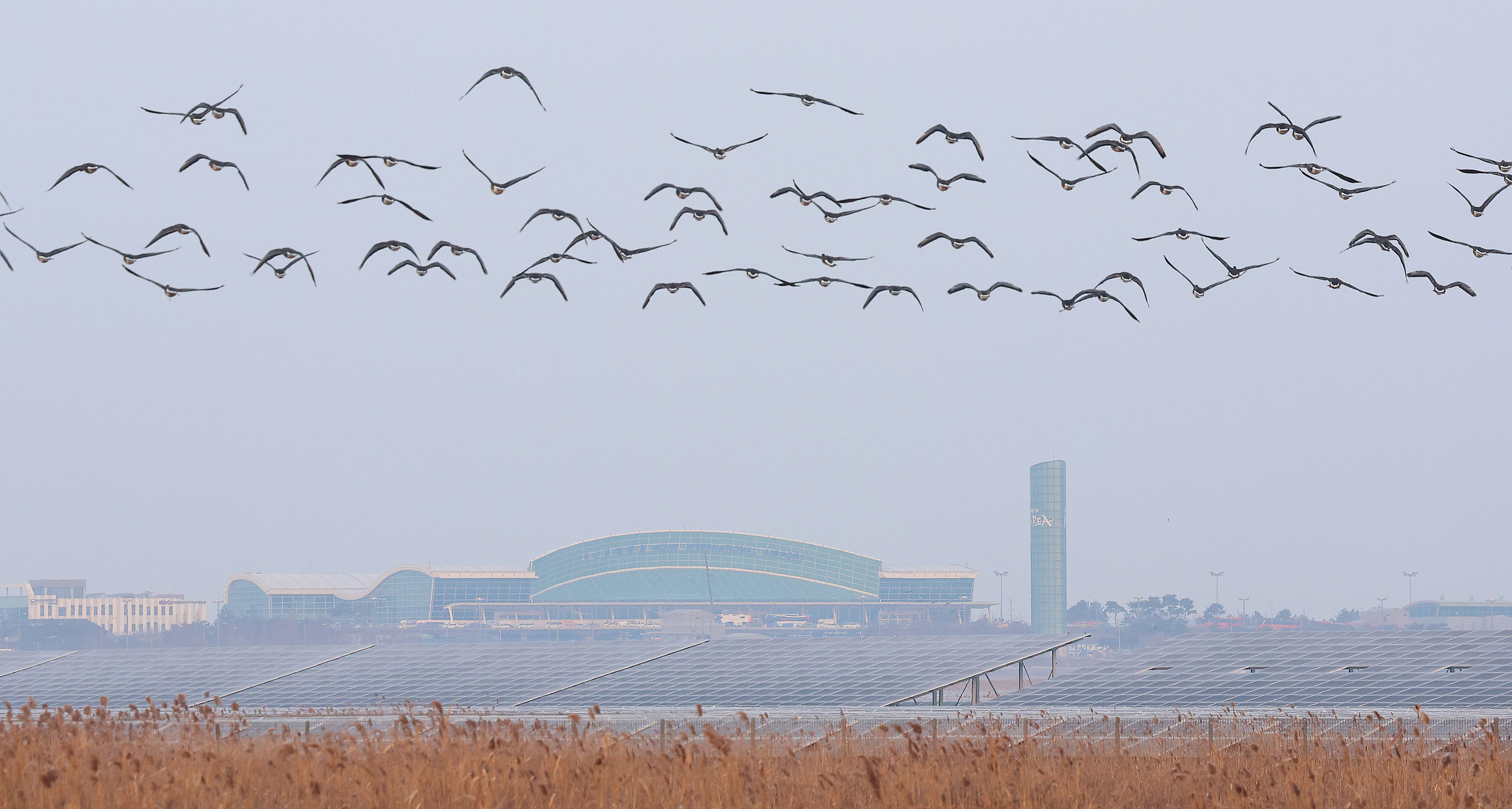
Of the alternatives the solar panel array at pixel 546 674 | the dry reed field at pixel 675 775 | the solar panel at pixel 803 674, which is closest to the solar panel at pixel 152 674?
the solar panel array at pixel 546 674

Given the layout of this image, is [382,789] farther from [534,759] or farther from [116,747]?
[116,747]

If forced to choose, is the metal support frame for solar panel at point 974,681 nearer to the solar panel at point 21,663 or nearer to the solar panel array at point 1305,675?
the solar panel array at point 1305,675

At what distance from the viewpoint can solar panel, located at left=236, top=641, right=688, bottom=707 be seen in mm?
54562

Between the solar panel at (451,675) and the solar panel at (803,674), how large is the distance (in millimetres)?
2308

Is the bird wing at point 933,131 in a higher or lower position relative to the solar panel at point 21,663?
higher

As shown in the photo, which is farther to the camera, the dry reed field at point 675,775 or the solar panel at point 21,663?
the solar panel at point 21,663

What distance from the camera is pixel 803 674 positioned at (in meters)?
55.3

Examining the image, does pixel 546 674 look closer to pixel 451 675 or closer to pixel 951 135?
pixel 451 675

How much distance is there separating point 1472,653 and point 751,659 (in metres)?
28.0

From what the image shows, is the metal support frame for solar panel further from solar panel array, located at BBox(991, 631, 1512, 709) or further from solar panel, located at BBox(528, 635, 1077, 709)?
solar panel array, located at BBox(991, 631, 1512, 709)

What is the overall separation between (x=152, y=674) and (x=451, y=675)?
1545cm

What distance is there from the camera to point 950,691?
113m

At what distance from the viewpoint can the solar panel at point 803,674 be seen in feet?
164

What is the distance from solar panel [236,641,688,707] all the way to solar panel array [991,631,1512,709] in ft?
60.9
